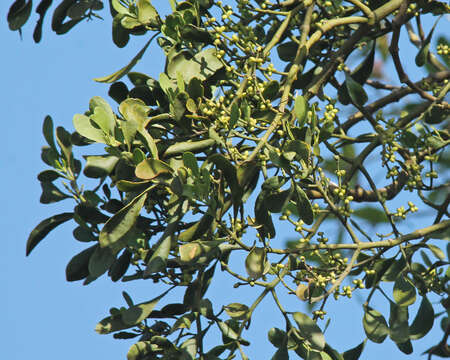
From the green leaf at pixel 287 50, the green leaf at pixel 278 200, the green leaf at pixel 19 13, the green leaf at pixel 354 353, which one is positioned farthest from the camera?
Result: the green leaf at pixel 19 13

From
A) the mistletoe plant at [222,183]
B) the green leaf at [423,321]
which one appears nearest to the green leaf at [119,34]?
the mistletoe plant at [222,183]

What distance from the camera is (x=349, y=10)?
177cm

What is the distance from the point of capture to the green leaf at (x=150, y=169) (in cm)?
A: 119

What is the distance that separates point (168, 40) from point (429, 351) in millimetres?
783

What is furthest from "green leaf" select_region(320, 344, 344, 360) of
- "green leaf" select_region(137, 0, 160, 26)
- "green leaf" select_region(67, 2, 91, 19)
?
"green leaf" select_region(67, 2, 91, 19)

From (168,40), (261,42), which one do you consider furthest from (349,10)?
(168,40)

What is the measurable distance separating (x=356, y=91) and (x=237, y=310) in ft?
1.68

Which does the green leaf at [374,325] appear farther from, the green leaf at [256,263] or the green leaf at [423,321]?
the green leaf at [256,263]

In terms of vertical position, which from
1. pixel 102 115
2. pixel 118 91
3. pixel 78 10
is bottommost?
pixel 102 115

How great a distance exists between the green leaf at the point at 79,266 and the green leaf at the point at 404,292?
547 mm

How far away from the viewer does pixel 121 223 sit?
4.10 ft

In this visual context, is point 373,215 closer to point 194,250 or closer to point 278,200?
point 278,200

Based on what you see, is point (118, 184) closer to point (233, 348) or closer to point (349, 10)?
point (233, 348)

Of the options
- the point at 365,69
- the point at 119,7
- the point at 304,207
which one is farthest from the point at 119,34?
the point at 365,69
